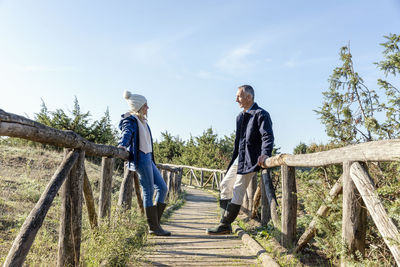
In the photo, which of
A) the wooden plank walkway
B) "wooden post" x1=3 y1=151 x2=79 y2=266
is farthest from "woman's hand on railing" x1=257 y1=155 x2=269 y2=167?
"wooden post" x1=3 y1=151 x2=79 y2=266

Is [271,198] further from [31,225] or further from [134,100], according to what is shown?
[31,225]

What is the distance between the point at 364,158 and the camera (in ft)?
6.51

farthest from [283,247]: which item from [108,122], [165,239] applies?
[108,122]

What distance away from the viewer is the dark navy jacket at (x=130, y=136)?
3689mm

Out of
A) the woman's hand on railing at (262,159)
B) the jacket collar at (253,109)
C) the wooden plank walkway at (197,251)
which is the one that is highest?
the jacket collar at (253,109)

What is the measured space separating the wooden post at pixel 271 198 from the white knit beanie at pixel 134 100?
1.93 meters

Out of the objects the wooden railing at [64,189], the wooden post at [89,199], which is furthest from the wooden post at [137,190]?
the wooden post at [89,199]

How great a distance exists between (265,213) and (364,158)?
2.89m

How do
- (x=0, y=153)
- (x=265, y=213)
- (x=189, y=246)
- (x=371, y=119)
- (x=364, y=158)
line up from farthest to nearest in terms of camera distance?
(x=0, y=153), (x=371, y=119), (x=265, y=213), (x=189, y=246), (x=364, y=158)

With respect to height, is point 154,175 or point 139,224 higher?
point 154,175

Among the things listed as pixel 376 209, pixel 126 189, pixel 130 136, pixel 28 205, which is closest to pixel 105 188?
pixel 130 136

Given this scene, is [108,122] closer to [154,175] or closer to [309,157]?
[154,175]

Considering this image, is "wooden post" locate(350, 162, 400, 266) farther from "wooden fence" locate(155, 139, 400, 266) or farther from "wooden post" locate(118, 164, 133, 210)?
"wooden post" locate(118, 164, 133, 210)

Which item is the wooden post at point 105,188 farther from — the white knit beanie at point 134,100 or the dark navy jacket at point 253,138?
the dark navy jacket at point 253,138
